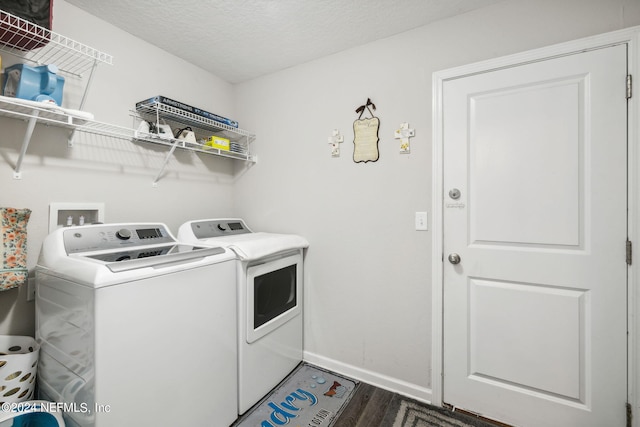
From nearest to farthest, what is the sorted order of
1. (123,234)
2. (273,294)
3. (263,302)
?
(123,234) → (263,302) → (273,294)

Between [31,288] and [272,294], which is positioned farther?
[272,294]

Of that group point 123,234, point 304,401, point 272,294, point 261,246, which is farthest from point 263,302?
point 123,234

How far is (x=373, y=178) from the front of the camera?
1892 mm

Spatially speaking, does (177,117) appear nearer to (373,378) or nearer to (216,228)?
(216,228)

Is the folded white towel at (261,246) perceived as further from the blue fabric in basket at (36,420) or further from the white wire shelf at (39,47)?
the white wire shelf at (39,47)

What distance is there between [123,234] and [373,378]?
1.82m

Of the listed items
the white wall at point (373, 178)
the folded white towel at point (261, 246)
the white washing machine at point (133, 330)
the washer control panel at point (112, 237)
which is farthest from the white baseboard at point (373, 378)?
the washer control panel at point (112, 237)

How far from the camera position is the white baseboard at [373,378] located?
1.73 m

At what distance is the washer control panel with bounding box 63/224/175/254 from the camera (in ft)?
4.28

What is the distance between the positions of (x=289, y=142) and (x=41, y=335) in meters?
1.85

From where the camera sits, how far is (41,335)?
131cm

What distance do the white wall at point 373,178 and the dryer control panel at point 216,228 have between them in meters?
0.19

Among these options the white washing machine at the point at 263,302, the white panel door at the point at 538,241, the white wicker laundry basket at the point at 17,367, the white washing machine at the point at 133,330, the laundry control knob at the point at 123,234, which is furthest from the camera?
the white washing machine at the point at 263,302

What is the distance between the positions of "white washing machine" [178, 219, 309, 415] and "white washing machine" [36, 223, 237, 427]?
0.07m
